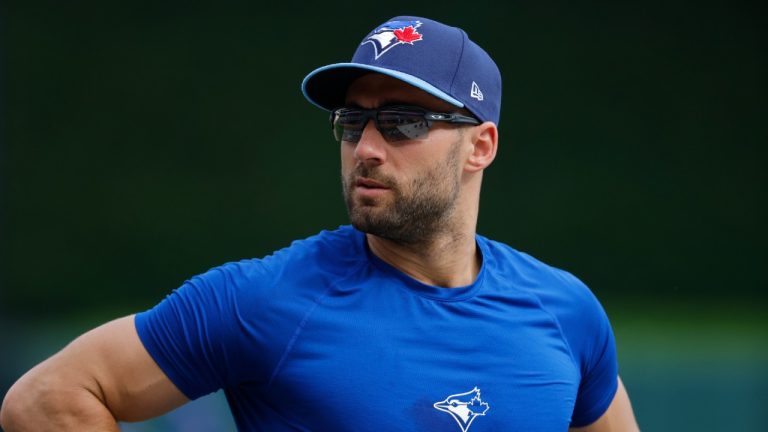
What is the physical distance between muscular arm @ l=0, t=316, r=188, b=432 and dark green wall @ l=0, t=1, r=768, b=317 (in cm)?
476

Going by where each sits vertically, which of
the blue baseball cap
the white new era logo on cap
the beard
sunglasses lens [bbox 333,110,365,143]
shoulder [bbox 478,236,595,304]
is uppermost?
the blue baseball cap

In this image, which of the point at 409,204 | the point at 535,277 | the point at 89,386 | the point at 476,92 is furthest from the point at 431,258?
the point at 89,386

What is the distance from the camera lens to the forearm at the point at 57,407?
2309 mm

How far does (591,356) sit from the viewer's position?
278 centimetres

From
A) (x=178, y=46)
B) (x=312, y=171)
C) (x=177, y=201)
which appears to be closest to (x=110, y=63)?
(x=178, y=46)

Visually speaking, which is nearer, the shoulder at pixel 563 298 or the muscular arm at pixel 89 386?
the muscular arm at pixel 89 386

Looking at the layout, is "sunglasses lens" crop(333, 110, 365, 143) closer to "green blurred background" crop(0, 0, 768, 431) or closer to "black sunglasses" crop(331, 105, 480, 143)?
"black sunglasses" crop(331, 105, 480, 143)

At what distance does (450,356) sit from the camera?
2.49 meters

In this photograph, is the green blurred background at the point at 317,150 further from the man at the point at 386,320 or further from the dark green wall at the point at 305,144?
the man at the point at 386,320

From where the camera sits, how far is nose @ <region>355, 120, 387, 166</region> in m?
2.56

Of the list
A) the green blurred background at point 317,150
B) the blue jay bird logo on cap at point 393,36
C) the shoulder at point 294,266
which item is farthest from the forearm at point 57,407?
the green blurred background at point 317,150

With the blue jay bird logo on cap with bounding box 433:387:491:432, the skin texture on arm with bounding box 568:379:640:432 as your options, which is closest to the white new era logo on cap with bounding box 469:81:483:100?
the blue jay bird logo on cap with bounding box 433:387:491:432

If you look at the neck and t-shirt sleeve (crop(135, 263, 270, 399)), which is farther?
the neck

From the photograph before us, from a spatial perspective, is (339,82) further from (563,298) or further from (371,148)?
(563,298)
